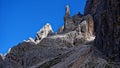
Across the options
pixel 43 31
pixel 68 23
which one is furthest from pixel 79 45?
pixel 43 31

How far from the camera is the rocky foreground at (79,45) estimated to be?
67.9 m

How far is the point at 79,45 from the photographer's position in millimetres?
107188

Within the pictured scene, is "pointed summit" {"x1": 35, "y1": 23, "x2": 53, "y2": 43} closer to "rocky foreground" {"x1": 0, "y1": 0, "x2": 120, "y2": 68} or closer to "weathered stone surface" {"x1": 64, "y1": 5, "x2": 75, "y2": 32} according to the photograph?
"rocky foreground" {"x1": 0, "y1": 0, "x2": 120, "y2": 68}

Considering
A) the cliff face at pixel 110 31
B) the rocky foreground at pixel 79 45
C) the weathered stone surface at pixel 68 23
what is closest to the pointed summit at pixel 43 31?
the rocky foreground at pixel 79 45

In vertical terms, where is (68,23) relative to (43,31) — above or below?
below

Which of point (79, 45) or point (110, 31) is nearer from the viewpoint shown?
point (110, 31)

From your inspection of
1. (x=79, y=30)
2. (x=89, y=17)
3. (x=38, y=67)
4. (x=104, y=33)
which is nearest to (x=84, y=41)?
(x=79, y=30)

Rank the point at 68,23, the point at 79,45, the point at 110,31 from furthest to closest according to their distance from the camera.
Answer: the point at 68,23 < the point at 79,45 < the point at 110,31

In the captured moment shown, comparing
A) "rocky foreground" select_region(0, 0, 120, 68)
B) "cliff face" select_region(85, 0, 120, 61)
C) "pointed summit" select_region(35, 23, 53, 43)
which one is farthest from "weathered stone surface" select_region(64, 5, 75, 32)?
"cliff face" select_region(85, 0, 120, 61)

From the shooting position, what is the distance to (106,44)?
7169cm

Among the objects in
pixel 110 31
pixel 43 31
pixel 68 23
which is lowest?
pixel 110 31

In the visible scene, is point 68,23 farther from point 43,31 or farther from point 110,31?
point 110,31

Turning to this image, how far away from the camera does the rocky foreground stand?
223 feet

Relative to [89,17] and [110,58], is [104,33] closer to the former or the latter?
[110,58]
